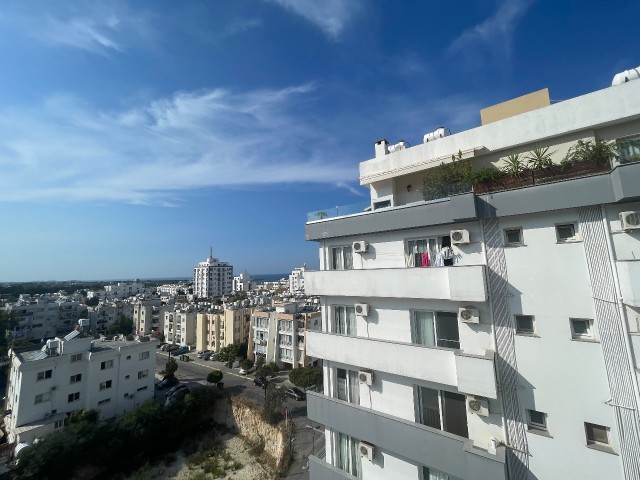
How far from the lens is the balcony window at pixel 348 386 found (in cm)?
873

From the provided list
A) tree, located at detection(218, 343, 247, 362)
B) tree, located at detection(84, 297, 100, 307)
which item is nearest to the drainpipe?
tree, located at detection(218, 343, 247, 362)

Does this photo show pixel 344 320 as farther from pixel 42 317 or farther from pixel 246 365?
pixel 42 317

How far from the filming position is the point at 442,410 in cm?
719

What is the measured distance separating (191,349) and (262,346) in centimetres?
2126

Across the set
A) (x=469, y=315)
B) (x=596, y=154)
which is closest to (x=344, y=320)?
(x=469, y=315)

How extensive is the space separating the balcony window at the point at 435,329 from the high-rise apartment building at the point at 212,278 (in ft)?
440

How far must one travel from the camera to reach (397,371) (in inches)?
292

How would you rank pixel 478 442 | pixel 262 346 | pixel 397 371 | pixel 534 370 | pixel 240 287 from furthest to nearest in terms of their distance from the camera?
pixel 240 287 → pixel 262 346 → pixel 397 371 → pixel 478 442 → pixel 534 370

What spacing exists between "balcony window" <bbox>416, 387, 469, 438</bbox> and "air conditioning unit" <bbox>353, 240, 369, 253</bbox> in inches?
147

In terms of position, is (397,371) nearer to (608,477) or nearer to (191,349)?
(608,477)

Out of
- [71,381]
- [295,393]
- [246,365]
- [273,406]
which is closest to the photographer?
[71,381]

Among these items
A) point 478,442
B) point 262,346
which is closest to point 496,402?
point 478,442

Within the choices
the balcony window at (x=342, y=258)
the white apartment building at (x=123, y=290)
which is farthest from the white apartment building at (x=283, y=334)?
the white apartment building at (x=123, y=290)

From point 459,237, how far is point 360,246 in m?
2.63
